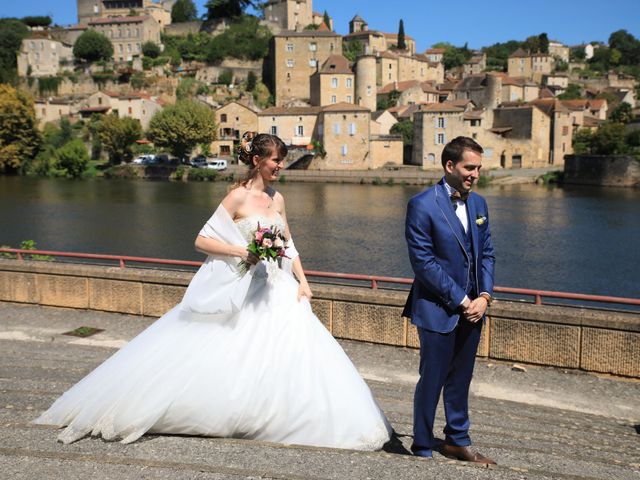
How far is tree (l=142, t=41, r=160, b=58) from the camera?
100438mm

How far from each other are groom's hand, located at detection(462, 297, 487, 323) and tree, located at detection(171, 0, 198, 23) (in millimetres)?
118203

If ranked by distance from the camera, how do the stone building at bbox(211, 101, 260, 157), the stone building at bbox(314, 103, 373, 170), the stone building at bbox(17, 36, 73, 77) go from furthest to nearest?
the stone building at bbox(17, 36, 73, 77) < the stone building at bbox(211, 101, 260, 157) < the stone building at bbox(314, 103, 373, 170)

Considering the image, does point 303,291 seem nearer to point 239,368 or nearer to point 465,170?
point 239,368

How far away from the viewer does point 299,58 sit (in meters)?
87.4

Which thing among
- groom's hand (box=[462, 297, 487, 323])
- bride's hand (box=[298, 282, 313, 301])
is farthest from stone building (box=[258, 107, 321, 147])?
groom's hand (box=[462, 297, 487, 323])

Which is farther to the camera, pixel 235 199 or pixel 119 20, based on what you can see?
pixel 119 20

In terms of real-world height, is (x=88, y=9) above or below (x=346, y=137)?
above

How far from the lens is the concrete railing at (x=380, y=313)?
7172 mm

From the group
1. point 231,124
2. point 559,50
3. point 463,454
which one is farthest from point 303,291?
point 559,50

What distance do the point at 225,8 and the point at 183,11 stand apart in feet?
47.6

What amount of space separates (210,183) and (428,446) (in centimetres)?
6043

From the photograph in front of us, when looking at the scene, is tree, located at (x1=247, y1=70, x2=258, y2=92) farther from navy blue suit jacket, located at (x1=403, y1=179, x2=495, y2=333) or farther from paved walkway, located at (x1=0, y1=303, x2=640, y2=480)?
navy blue suit jacket, located at (x1=403, y1=179, x2=495, y2=333)

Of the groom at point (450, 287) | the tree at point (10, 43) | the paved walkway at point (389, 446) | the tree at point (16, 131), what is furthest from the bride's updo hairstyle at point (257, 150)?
the tree at point (10, 43)

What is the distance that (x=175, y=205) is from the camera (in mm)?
46156
